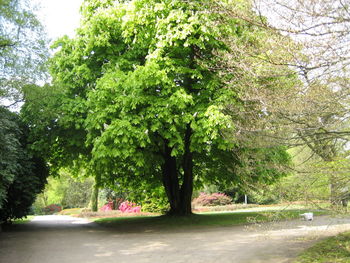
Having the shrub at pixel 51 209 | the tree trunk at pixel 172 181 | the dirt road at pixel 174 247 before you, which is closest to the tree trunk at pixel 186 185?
the tree trunk at pixel 172 181

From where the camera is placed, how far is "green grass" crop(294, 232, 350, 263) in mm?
6688

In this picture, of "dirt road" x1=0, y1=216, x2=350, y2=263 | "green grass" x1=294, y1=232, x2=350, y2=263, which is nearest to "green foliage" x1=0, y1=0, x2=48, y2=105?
"dirt road" x1=0, y1=216, x2=350, y2=263

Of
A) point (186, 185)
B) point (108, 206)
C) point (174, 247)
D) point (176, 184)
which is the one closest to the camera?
point (174, 247)

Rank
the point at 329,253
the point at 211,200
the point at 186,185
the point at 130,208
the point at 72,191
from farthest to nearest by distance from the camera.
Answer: the point at 72,191, the point at 211,200, the point at 130,208, the point at 186,185, the point at 329,253

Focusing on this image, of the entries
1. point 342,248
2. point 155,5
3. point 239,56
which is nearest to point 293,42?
Answer: point 239,56

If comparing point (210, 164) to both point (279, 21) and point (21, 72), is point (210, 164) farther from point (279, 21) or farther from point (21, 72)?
point (279, 21)

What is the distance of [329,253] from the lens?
726cm

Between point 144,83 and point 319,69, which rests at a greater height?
point 144,83

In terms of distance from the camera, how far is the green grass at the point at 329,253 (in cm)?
669

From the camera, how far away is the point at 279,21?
6043mm

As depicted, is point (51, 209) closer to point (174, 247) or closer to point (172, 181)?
point (172, 181)

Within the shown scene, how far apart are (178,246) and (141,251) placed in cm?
110

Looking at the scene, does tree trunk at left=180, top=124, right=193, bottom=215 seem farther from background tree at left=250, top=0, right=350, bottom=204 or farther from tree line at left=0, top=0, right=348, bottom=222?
background tree at left=250, top=0, right=350, bottom=204

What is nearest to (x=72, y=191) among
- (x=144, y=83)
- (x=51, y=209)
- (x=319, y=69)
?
(x=51, y=209)
